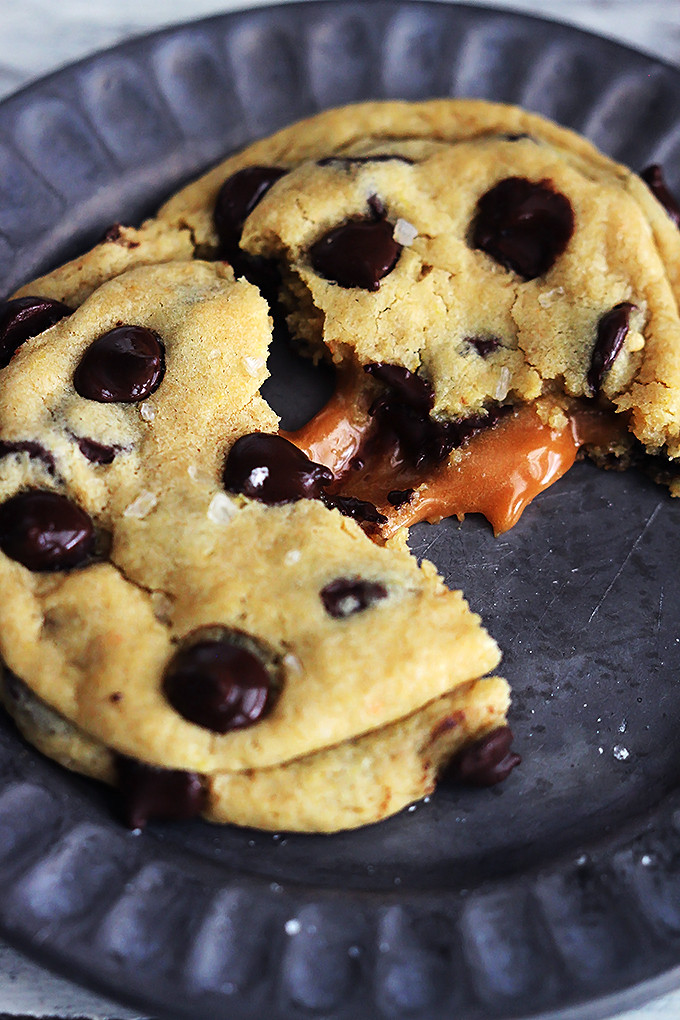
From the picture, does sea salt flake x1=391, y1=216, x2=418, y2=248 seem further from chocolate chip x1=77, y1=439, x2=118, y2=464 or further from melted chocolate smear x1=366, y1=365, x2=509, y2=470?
chocolate chip x1=77, y1=439, x2=118, y2=464

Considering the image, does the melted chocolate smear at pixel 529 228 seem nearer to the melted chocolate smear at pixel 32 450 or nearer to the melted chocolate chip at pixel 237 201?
the melted chocolate chip at pixel 237 201

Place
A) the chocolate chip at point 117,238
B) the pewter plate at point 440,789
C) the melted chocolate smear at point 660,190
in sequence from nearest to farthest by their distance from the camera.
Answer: the pewter plate at point 440,789, the chocolate chip at point 117,238, the melted chocolate smear at point 660,190

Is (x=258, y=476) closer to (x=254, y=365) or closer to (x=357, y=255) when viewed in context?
(x=254, y=365)

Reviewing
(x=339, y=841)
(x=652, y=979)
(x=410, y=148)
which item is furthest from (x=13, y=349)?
(x=652, y=979)

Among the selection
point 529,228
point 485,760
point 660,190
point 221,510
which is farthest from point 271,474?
point 660,190

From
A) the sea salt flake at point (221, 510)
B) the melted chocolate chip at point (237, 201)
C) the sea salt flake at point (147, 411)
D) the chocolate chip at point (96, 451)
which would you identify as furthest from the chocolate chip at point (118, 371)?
the melted chocolate chip at point (237, 201)
